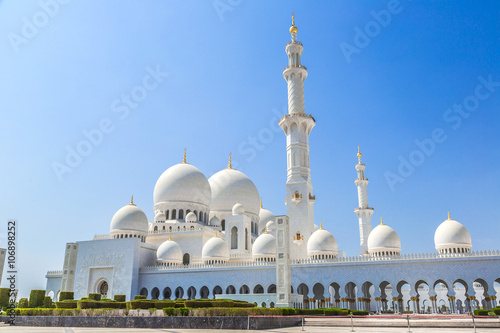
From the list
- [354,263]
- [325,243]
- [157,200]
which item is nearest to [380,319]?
[354,263]

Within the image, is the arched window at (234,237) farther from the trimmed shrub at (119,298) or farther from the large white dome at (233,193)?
the trimmed shrub at (119,298)

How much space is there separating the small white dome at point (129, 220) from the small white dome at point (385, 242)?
2014 cm

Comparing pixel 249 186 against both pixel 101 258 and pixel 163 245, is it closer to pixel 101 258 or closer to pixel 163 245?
pixel 163 245

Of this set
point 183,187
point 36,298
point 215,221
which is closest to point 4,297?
point 36,298

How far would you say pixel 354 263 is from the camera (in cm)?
2794

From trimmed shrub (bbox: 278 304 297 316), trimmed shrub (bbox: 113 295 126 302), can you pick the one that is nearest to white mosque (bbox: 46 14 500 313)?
trimmed shrub (bbox: 113 295 126 302)

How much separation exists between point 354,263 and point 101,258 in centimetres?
2141

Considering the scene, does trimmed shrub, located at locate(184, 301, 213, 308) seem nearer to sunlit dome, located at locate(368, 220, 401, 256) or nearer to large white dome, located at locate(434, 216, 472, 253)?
sunlit dome, located at locate(368, 220, 401, 256)

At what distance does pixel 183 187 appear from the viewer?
39.8 metres

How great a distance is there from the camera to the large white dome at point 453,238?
26.9 m

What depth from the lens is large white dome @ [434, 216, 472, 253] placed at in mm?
26853

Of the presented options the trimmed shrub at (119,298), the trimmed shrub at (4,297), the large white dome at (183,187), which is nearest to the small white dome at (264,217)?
the large white dome at (183,187)

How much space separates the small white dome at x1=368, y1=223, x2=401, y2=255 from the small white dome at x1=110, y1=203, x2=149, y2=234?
20139 mm

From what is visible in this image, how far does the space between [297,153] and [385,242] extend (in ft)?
33.7
